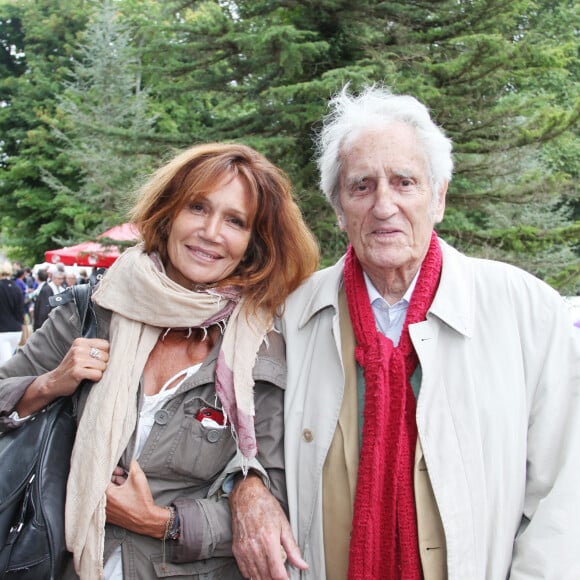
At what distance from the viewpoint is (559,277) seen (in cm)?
700

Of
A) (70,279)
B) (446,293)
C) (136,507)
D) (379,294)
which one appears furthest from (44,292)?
(446,293)

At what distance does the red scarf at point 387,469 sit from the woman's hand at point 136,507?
2.19ft

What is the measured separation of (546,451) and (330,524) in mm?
759

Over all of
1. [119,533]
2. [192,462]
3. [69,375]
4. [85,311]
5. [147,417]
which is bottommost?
[119,533]

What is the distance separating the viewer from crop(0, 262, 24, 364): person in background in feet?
34.0

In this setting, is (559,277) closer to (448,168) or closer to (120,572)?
(448,168)

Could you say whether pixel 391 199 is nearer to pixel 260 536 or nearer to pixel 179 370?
pixel 179 370

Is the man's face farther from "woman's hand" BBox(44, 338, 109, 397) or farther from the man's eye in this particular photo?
"woman's hand" BBox(44, 338, 109, 397)

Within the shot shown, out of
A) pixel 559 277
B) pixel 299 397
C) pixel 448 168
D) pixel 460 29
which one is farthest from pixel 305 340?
pixel 460 29

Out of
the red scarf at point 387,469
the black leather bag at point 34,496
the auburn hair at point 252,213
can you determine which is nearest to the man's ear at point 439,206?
the red scarf at point 387,469

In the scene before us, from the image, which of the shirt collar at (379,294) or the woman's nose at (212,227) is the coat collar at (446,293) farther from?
the woman's nose at (212,227)

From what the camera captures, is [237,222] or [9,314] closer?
[237,222]

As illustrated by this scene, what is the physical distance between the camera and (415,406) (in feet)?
6.70

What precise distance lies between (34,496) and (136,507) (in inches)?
13.4
